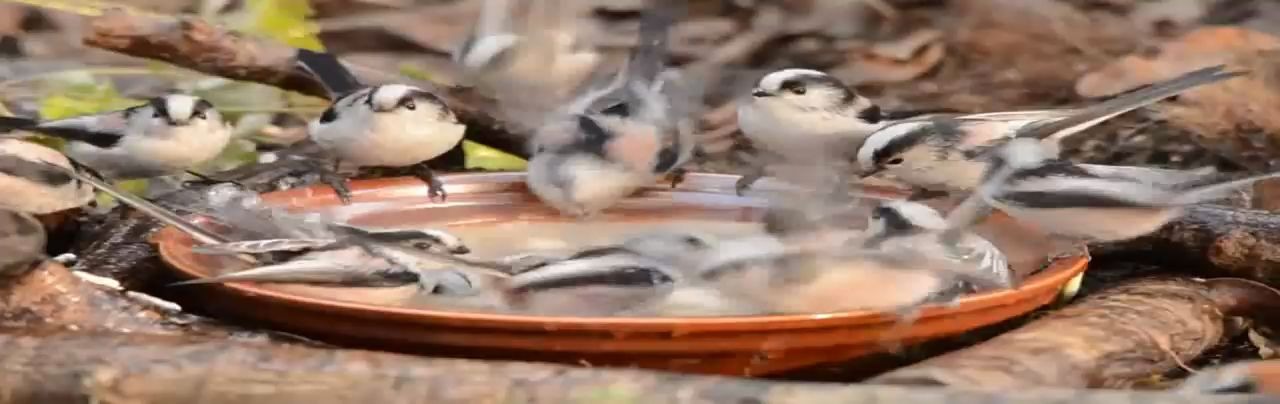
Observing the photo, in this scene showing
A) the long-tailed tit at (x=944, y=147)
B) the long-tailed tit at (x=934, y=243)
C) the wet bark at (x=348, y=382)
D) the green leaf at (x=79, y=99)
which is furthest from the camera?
the green leaf at (x=79, y=99)

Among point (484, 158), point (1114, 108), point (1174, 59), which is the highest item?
point (1114, 108)

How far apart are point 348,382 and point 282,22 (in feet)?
4.62

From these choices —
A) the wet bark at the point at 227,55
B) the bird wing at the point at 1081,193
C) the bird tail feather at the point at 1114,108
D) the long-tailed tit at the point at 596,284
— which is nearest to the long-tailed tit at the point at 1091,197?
the bird wing at the point at 1081,193

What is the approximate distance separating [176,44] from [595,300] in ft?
2.43

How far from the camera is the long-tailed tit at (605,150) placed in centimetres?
112

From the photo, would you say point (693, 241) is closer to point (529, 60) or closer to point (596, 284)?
point (596, 284)

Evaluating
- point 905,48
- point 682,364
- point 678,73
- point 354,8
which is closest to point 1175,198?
point 682,364

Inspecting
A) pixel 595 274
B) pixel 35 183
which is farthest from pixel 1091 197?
pixel 35 183

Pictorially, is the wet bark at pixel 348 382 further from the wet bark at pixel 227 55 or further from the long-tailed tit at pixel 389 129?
the wet bark at pixel 227 55

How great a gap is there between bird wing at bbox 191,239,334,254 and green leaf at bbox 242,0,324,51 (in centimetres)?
108

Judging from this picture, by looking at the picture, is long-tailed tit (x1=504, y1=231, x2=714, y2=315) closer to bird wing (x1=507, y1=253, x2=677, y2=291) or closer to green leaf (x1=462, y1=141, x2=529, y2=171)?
bird wing (x1=507, y1=253, x2=677, y2=291)

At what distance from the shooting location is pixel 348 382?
0.64 m

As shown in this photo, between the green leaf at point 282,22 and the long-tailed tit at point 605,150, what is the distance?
31.0 inches

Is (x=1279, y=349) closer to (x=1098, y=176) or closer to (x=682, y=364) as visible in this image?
(x=1098, y=176)
